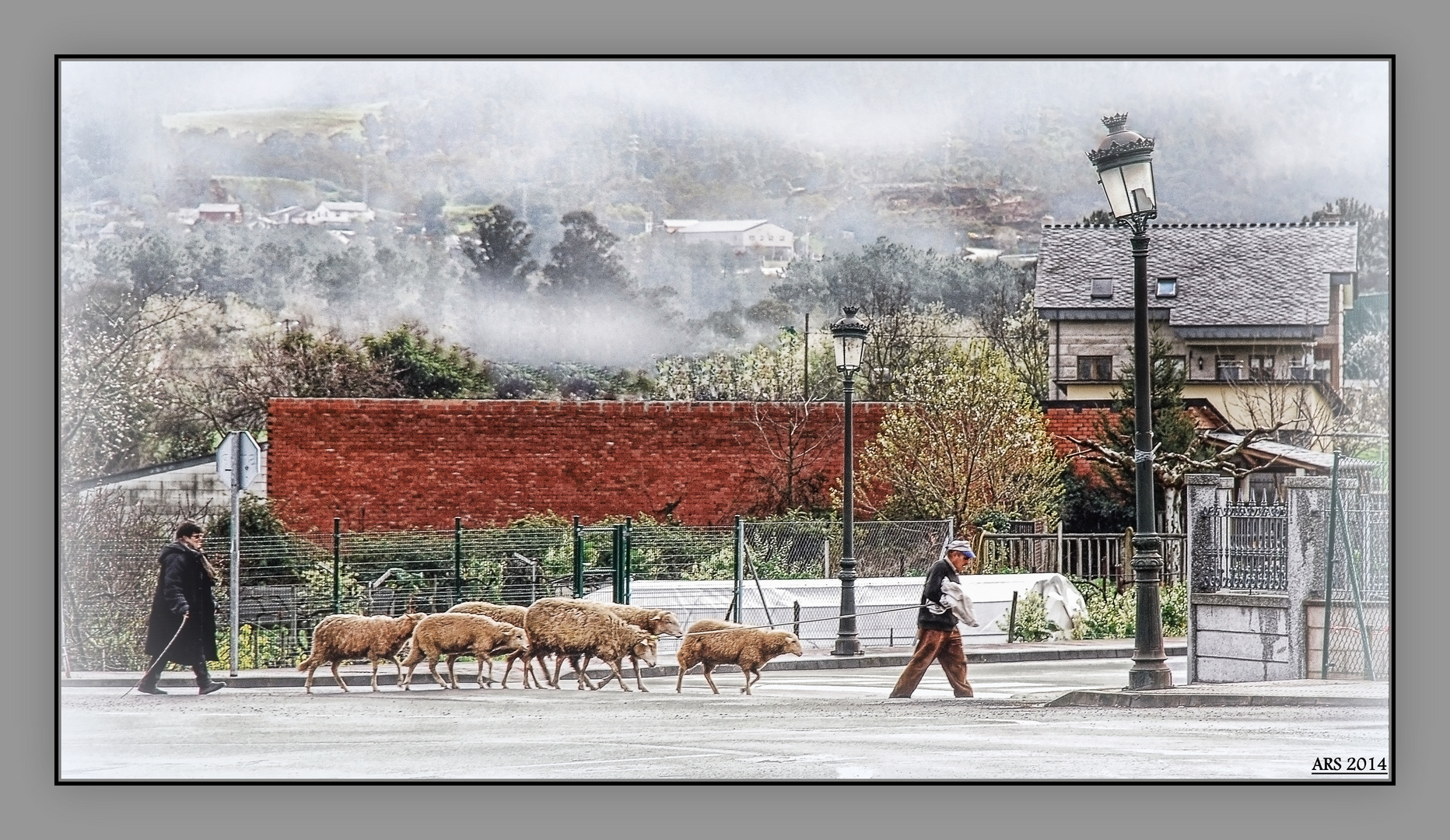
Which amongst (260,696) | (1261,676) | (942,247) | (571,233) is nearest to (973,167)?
(942,247)

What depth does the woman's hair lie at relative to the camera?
19.2m

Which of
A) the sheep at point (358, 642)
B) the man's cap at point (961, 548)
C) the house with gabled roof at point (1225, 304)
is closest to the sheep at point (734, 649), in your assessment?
the man's cap at point (961, 548)

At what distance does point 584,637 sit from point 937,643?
288cm

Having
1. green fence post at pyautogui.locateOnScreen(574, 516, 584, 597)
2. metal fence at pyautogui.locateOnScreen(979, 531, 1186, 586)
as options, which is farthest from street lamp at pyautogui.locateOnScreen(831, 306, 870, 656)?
green fence post at pyautogui.locateOnScreen(574, 516, 584, 597)

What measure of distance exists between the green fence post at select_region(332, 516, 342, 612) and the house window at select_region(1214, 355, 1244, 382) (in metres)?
7.33

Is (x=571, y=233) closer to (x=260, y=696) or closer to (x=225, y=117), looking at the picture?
(x=225, y=117)

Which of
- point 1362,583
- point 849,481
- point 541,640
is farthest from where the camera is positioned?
point 849,481

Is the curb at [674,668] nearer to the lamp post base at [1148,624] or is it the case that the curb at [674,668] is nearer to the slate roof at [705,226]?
the lamp post base at [1148,624]

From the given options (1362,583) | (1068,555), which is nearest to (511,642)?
(1068,555)

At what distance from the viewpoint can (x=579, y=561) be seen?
19.9m

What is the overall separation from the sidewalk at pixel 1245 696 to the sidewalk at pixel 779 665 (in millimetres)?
763

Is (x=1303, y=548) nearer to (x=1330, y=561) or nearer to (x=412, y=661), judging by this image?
(x=1330, y=561)

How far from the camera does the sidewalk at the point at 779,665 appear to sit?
19.1 m
